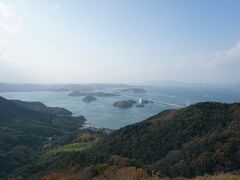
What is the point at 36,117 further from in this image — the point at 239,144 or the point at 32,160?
the point at 239,144

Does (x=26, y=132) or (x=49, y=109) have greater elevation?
(x=49, y=109)

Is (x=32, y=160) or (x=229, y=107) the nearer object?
(x=229, y=107)

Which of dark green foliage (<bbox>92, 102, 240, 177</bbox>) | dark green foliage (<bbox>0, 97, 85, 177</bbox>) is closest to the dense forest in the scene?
dark green foliage (<bbox>92, 102, 240, 177</bbox>)

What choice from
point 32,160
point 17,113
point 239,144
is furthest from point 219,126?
point 17,113

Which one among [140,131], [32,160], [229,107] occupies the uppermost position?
[229,107]

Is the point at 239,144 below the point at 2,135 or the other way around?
the other way around

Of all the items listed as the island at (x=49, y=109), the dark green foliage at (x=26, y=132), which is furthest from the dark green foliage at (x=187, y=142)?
the island at (x=49, y=109)

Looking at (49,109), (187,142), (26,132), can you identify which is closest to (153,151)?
(187,142)

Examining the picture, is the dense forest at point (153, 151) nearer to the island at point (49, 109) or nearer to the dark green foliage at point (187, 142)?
the dark green foliage at point (187, 142)

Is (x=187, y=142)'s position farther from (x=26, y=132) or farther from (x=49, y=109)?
(x=49, y=109)

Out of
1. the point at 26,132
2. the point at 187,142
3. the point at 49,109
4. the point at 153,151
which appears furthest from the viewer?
the point at 49,109
